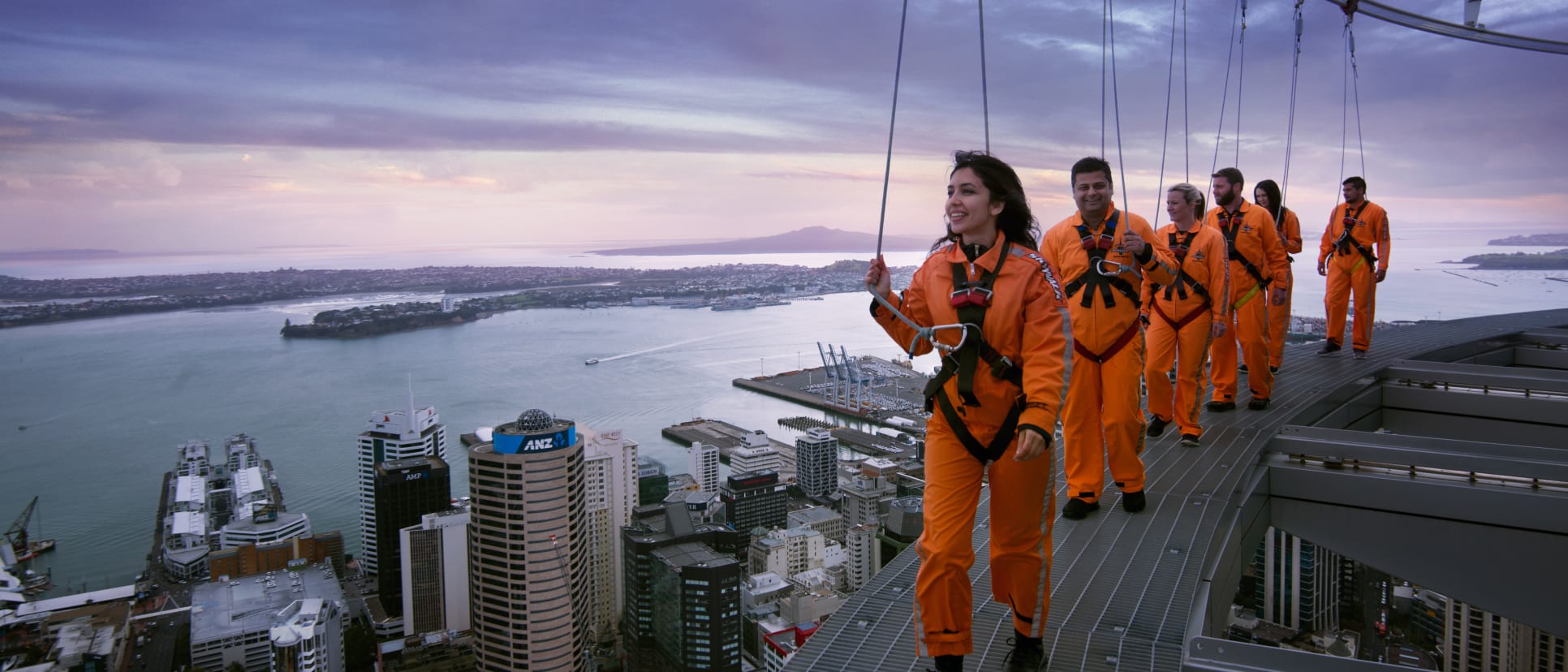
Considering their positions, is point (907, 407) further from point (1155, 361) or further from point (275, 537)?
point (1155, 361)

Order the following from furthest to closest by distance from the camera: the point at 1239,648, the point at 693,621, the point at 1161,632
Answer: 1. the point at 693,621
2. the point at 1161,632
3. the point at 1239,648

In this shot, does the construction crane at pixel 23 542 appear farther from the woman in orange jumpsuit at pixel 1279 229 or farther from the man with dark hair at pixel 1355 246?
the man with dark hair at pixel 1355 246

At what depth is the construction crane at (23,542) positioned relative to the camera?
14.0 metres

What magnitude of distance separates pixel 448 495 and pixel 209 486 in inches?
208

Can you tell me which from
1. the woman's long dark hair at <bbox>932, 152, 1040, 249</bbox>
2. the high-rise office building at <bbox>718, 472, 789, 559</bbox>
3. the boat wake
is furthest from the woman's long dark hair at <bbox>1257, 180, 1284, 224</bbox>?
the boat wake

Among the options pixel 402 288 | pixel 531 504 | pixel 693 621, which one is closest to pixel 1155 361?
pixel 693 621

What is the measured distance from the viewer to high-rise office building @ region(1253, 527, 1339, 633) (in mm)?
3523

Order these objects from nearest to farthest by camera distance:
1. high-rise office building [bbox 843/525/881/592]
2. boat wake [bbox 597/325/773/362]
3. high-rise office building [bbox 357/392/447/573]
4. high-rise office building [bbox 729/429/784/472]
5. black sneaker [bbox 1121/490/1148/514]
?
black sneaker [bbox 1121/490/1148/514] < high-rise office building [bbox 843/525/881/592] < high-rise office building [bbox 357/392/447/573] < high-rise office building [bbox 729/429/784/472] < boat wake [bbox 597/325/773/362]

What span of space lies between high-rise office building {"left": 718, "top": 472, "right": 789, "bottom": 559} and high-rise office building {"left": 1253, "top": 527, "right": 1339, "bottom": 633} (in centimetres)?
1265

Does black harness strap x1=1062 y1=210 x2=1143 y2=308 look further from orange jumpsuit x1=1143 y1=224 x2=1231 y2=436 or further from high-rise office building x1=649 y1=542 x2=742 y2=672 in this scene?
high-rise office building x1=649 y1=542 x2=742 y2=672

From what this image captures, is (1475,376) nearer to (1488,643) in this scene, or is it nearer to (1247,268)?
(1247,268)

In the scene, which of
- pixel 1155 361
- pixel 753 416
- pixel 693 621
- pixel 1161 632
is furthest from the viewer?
pixel 753 416

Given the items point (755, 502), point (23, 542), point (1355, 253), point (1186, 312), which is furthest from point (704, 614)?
point (23, 542)

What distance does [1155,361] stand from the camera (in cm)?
339
